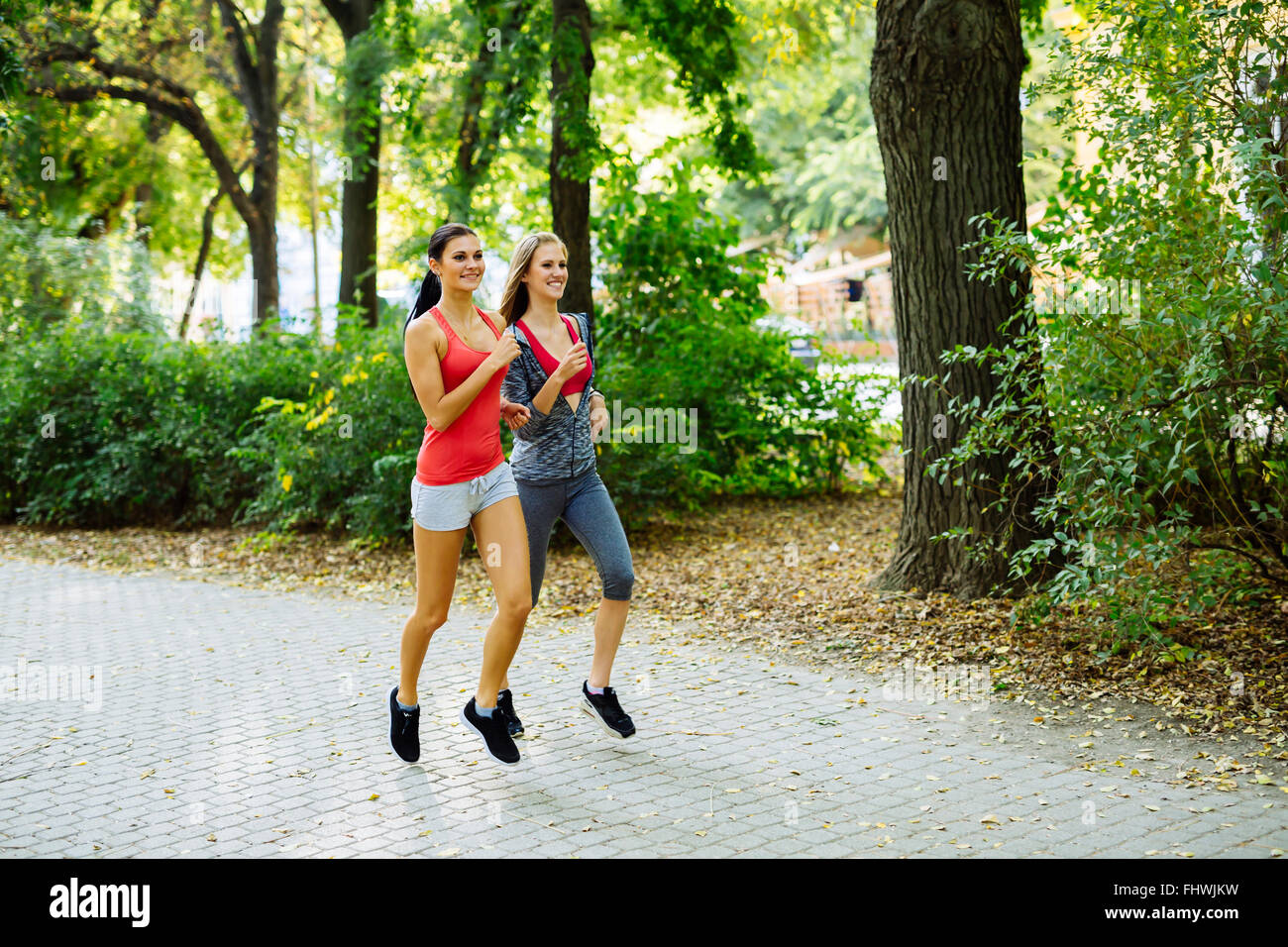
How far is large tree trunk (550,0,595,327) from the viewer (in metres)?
11.1

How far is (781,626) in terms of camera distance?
773 cm

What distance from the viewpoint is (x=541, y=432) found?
5.40 m

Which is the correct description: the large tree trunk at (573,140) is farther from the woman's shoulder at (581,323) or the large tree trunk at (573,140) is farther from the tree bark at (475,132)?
the woman's shoulder at (581,323)

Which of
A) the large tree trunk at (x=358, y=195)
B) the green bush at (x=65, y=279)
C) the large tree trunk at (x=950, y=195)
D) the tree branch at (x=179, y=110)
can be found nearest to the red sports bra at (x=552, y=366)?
the large tree trunk at (x=950, y=195)

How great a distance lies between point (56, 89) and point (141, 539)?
32.1 ft

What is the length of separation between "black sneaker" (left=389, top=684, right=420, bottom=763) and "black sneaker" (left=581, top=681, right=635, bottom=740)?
82 centimetres

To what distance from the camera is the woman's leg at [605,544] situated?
542 cm

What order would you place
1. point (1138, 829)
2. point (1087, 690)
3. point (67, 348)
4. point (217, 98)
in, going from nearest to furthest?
point (1138, 829)
point (1087, 690)
point (67, 348)
point (217, 98)

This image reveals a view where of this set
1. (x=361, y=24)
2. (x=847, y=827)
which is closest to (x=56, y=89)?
(x=361, y=24)

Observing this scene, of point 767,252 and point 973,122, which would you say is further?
point 767,252

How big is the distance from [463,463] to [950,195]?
4.03 metres

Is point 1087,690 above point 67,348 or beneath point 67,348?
beneath

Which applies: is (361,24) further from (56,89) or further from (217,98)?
(217,98)
